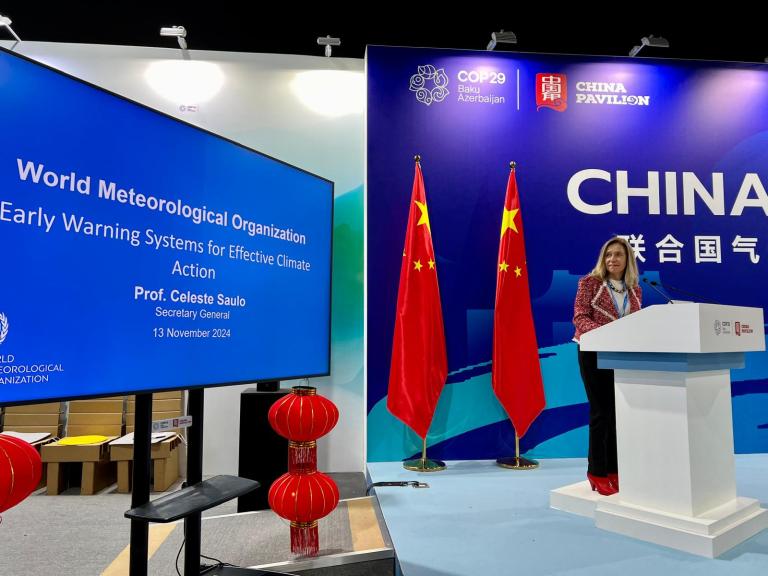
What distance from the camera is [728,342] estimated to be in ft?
7.39

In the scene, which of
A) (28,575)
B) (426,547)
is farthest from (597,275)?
(28,575)

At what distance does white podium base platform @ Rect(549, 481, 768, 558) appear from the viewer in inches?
80.4

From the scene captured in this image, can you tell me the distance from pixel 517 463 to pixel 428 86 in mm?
2750

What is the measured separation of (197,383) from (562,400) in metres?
2.90

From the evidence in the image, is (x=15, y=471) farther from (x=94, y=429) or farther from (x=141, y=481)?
(x=94, y=429)

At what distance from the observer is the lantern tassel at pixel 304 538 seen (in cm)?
234

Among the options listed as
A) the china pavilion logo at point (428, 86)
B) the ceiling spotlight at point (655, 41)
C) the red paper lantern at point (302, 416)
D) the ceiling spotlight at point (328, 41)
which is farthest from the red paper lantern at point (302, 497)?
the ceiling spotlight at point (655, 41)

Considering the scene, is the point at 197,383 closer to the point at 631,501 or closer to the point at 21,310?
the point at 21,310

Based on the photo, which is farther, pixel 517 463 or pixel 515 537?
pixel 517 463

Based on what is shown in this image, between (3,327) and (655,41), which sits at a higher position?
(655,41)

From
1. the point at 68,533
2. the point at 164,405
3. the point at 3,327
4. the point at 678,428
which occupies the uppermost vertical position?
Result: the point at 3,327

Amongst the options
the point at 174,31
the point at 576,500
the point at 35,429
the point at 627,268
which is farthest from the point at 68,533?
the point at 174,31

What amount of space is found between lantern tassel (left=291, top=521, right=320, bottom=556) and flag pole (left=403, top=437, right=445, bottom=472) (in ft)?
4.10

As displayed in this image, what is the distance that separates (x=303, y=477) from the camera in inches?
90.5
